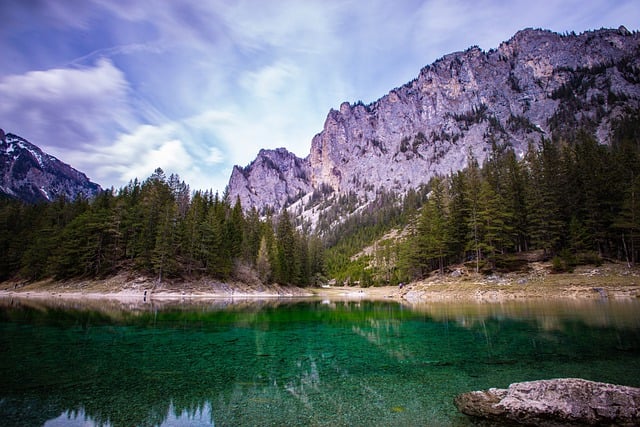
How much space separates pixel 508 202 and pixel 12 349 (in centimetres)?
6283

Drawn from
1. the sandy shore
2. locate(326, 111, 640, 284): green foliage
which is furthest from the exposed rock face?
locate(326, 111, 640, 284): green foliage

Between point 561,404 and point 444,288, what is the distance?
42.8 meters

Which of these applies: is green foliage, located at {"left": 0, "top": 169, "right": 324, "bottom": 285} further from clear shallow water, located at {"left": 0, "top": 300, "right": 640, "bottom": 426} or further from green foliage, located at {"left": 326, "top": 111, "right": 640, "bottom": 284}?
clear shallow water, located at {"left": 0, "top": 300, "right": 640, "bottom": 426}

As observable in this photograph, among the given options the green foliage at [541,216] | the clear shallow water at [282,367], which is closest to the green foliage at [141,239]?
the green foliage at [541,216]

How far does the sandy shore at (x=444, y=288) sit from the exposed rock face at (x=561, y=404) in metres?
34.6

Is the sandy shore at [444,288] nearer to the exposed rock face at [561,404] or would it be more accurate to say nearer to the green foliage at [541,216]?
the green foliage at [541,216]

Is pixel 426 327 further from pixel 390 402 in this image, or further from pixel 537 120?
pixel 537 120

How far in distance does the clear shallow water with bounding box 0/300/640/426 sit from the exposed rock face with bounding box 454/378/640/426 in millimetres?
964

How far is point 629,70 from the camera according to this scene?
174 m

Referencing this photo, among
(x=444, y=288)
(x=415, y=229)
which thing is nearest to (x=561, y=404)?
(x=444, y=288)

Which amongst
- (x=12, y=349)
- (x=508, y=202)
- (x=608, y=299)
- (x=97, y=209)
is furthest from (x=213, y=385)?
(x=97, y=209)

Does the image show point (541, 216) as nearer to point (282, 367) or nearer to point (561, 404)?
point (561, 404)

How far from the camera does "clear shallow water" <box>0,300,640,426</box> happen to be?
26.3 ft

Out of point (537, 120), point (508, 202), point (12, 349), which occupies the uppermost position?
point (537, 120)
